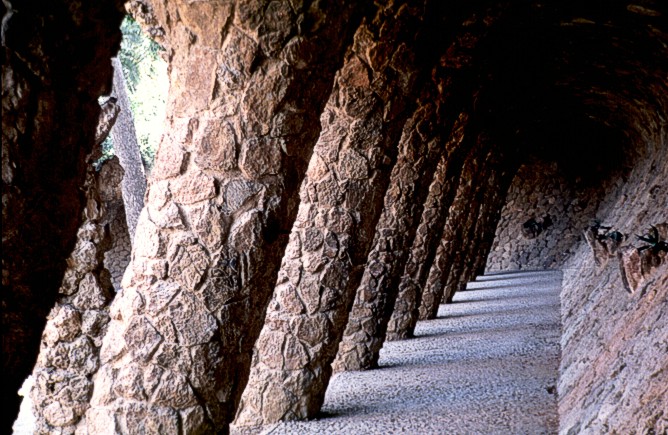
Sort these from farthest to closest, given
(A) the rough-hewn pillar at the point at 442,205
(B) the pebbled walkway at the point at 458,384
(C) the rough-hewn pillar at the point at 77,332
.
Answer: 1. (A) the rough-hewn pillar at the point at 442,205
2. (B) the pebbled walkway at the point at 458,384
3. (C) the rough-hewn pillar at the point at 77,332

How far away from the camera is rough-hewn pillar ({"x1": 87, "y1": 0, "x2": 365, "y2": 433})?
11.5ft

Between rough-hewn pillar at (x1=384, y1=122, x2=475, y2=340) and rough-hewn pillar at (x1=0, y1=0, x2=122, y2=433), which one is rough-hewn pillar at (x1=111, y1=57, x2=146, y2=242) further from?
rough-hewn pillar at (x1=0, y1=0, x2=122, y2=433)

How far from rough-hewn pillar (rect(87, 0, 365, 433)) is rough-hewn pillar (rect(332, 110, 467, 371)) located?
3.46 meters

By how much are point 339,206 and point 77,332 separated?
6.11 ft

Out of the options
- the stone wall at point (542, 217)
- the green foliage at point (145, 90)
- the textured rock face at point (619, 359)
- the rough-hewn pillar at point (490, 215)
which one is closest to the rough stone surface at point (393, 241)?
the textured rock face at point (619, 359)

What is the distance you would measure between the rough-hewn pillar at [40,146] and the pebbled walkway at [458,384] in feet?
10.5

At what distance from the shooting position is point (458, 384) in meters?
6.44

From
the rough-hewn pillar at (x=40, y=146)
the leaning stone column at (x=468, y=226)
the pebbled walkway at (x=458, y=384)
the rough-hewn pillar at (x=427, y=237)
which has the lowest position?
the rough-hewn pillar at (x=40, y=146)

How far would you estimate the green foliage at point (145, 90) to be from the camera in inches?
541

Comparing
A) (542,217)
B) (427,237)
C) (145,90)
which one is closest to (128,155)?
(427,237)

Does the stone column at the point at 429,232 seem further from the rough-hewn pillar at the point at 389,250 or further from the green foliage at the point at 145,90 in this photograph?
the green foliage at the point at 145,90

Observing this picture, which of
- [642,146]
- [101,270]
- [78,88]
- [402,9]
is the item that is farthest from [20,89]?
[642,146]

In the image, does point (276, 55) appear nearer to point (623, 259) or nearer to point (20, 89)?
point (20, 89)

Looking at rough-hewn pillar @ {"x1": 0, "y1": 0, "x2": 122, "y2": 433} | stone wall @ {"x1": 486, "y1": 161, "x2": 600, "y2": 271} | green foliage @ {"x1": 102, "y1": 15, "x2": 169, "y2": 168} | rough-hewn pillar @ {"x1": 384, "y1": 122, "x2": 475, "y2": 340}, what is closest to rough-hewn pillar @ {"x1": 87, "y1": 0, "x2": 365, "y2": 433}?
rough-hewn pillar @ {"x1": 0, "y1": 0, "x2": 122, "y2": 433}
